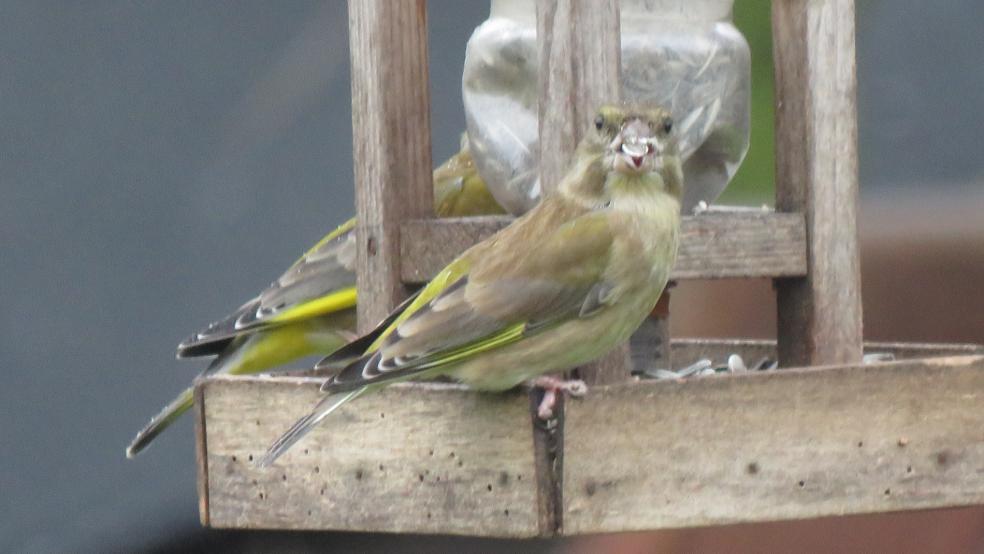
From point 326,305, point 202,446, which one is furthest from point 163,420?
point 202,446

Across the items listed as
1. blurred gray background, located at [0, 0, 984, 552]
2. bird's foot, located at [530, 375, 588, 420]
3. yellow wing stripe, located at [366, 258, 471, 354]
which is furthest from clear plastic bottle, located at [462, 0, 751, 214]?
blurred gray background, located at [0, 0, 984, 552]

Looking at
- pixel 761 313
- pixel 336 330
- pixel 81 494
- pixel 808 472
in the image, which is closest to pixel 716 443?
pixel 808 472

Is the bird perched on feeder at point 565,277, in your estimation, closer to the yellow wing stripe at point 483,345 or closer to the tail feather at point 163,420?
the yellow wing stripe at point 483,345

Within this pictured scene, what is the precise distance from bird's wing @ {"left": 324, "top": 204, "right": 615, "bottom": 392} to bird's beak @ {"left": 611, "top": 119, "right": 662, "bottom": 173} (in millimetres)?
123

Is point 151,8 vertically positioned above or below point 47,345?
above

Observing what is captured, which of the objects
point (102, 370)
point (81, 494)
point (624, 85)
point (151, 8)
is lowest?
point (81, 494)

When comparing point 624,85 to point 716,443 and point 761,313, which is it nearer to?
point 716,443

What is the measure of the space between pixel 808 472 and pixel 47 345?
3301mm

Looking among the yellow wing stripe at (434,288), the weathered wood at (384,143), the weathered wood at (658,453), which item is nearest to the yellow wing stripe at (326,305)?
the weathered wood at (384,143)

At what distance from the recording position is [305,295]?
5016 millimetres

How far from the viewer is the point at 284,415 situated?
12.4 ft

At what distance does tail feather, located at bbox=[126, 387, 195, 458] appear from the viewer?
5258mm

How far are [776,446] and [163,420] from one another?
7.44 feet

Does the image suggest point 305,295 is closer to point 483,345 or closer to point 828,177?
point 483,345
